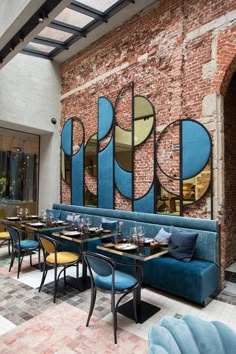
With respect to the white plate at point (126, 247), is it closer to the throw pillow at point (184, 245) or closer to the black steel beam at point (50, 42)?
the throw pillow at point (184, 245)

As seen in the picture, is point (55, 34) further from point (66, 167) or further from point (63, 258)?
point (63, 258)

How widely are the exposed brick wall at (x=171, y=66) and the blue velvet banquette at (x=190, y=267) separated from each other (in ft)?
0.86

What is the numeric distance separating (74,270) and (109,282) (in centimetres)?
208

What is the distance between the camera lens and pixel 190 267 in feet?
11.1

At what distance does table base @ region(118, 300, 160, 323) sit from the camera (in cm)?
303

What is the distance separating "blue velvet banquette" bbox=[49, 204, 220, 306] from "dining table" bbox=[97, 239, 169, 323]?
43 centimetres

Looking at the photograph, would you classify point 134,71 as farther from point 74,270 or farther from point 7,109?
point 74,270

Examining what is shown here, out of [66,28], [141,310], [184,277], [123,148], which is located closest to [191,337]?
[141,310]

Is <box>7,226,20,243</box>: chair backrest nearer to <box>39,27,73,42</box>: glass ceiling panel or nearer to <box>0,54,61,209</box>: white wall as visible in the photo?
<box>0,54,61,209</box>: white wall

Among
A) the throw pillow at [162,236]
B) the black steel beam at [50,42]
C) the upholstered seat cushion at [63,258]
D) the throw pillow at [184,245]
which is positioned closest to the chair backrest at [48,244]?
the upholstered seat cushion at [63,258]

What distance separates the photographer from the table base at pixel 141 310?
3.03m

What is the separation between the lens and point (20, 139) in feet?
23.6

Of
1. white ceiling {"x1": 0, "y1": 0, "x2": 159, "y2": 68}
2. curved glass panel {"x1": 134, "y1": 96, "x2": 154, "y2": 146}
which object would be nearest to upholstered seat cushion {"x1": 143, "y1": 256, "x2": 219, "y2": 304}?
curved glass panel {"x1": 134, "y1": 96, "x2": 154, "y2": 146}

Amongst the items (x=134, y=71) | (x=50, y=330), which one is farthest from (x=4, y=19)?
(x=50, y=330)
